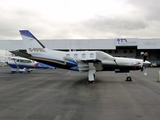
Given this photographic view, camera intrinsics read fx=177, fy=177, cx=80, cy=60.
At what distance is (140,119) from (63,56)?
34.6 feet

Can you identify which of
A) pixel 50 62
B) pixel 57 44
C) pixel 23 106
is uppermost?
pixel 57 44

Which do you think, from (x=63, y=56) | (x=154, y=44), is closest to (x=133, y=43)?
(x=154, y=44)

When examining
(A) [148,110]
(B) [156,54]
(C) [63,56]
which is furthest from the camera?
(B) [156,54]

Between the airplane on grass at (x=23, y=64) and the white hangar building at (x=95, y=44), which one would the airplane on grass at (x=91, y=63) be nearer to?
the airplane on grass at (x=23, y=64)

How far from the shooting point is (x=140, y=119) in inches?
200

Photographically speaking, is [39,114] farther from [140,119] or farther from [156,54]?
[156,54]

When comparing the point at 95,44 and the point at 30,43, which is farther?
the point at 95,44

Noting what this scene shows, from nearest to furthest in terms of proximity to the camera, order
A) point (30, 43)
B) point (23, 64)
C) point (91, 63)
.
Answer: point (91, 63)
point (30, 43)
point (23, 64)

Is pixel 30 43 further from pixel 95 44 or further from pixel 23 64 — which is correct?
pixel 95 44

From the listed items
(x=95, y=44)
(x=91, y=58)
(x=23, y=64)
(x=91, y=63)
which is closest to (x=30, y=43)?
(x=91, y=58)

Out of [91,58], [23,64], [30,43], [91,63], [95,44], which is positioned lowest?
[23,64]

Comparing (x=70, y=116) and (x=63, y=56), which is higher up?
(x=63, y=56)

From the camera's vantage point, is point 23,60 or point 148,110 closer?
point 148,110

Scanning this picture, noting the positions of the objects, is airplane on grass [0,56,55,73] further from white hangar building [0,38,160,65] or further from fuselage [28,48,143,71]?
white hangar building [0,38,160,65]
